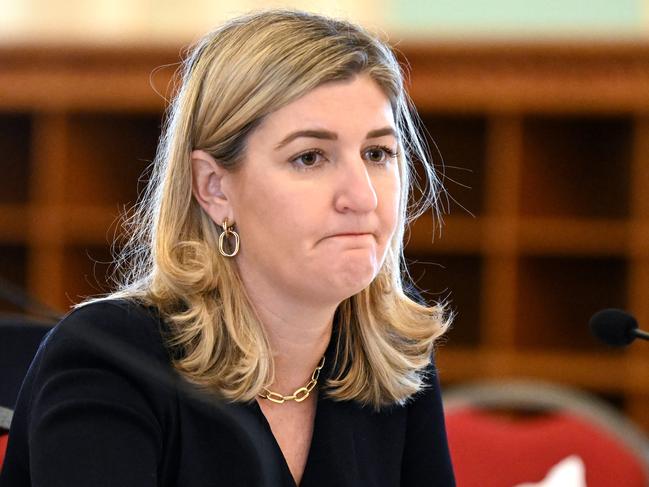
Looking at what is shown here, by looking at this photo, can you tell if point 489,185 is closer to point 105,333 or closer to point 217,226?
point 217,226

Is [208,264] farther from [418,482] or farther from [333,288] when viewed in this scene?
[418,482]

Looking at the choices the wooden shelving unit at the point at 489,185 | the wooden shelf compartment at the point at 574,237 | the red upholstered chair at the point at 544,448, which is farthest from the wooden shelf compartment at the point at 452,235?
the red upholstered chair at the point at 544,448

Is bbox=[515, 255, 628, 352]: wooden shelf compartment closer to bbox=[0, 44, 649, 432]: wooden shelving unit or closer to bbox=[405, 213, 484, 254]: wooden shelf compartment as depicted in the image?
bbox=[0, 44, 649, 432]: wooden shelving unit

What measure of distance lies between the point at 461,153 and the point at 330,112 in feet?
8.60

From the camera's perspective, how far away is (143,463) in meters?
1.46

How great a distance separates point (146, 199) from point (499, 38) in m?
2.23

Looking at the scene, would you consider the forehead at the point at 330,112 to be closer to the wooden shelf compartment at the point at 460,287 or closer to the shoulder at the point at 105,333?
the shoulder at the point at 105,333

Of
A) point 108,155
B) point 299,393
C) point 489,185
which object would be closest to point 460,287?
point 489,185

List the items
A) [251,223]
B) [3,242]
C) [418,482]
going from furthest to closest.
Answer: [3,242] → [418,482] → [251,223]

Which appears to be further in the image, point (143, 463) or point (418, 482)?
point (418, 482)

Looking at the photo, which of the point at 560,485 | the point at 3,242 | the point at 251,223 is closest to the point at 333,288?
the point at 251,223

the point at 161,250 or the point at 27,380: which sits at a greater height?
the point at 161,250

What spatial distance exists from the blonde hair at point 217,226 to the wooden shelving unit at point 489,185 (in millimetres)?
1931

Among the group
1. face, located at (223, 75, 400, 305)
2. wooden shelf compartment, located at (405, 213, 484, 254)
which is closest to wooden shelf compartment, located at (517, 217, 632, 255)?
wooden shelf compartment, located at (405, 213, 484, 254)
